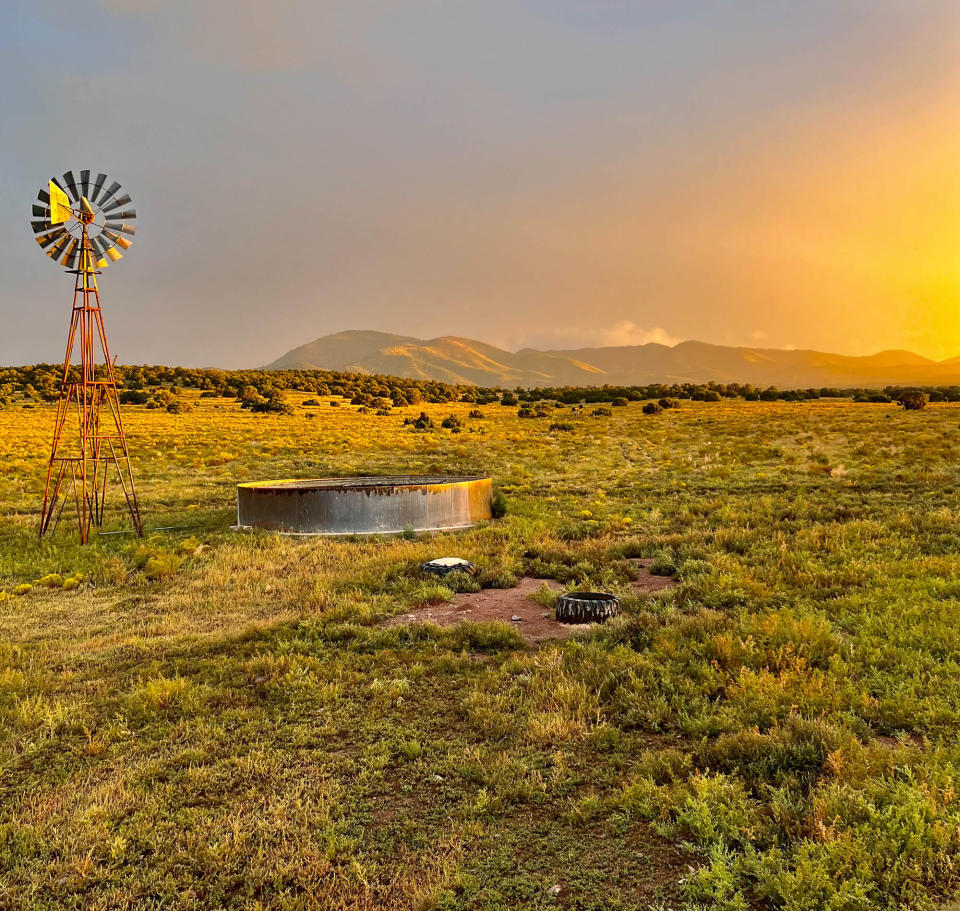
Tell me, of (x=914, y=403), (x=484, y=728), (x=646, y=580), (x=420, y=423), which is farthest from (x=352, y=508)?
(x=914, y=403)

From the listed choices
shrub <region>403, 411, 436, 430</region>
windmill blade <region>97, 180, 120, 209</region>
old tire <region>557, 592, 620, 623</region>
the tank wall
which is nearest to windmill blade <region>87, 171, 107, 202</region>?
windmill blade <region>97, 180, 120, 209</region>

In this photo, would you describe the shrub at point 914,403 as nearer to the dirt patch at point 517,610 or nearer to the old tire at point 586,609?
the dirt patch at point 517,610

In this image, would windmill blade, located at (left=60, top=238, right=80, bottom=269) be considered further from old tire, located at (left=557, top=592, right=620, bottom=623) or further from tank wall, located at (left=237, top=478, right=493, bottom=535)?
old tire, located at (left=557, top=592, right=620, bottom=623)

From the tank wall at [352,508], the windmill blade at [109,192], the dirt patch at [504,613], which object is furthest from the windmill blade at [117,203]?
the dirt patch at [504,613]

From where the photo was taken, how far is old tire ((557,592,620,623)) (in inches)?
432

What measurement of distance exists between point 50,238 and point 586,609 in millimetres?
15848

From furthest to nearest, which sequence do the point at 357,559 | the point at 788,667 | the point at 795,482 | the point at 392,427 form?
the point at 392,427, the point at 795,482, the point at 357,559, the point at 788,667

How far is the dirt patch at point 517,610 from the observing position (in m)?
10.8

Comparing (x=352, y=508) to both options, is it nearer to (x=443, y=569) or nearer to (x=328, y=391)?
(x=443, y=569)

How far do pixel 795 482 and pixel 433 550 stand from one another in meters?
15.0

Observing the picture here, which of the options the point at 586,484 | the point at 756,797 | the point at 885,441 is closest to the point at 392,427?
the point at 586,484

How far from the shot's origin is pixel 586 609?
36.3ft

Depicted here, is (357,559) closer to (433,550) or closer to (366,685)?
(433,550)

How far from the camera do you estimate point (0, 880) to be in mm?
5160
